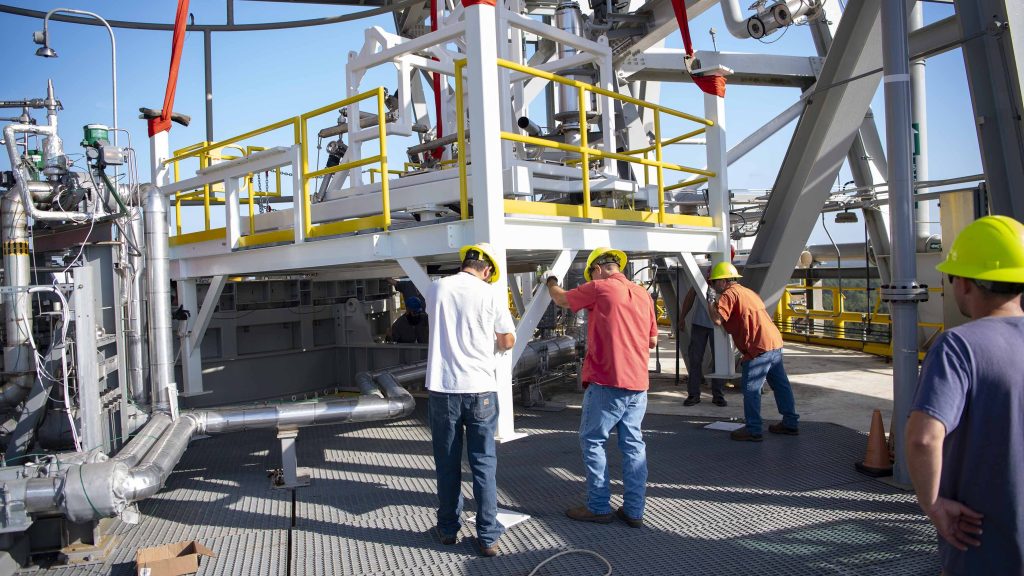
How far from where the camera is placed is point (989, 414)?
217 cm

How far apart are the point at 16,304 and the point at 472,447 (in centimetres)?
570

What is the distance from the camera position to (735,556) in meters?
3.85

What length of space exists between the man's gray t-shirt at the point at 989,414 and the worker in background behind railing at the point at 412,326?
8.12m

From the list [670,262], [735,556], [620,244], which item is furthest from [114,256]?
[670,262]

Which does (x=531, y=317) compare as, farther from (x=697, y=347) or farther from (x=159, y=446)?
(x=697, y=347)

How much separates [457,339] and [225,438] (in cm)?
453

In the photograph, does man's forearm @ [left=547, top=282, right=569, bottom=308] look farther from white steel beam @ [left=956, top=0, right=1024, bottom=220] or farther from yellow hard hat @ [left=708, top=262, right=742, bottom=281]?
white steel beam @ [left=956, top=0, right=1024, bottom=220]

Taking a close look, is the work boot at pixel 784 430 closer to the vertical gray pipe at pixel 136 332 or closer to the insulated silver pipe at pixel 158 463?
the insulated silver pipe at pixel 158 463

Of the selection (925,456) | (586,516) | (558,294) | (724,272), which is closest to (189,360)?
(558,294)

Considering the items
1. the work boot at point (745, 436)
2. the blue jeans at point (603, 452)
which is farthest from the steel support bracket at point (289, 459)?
the work boot at point (745, 436)

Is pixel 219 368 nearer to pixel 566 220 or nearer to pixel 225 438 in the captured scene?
pixel 225 438

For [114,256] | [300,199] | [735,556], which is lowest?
[735,556]

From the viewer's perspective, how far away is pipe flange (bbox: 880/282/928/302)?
4738 mm

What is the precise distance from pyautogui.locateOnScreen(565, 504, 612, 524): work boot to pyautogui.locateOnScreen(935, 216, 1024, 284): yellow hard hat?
2.66 metres
